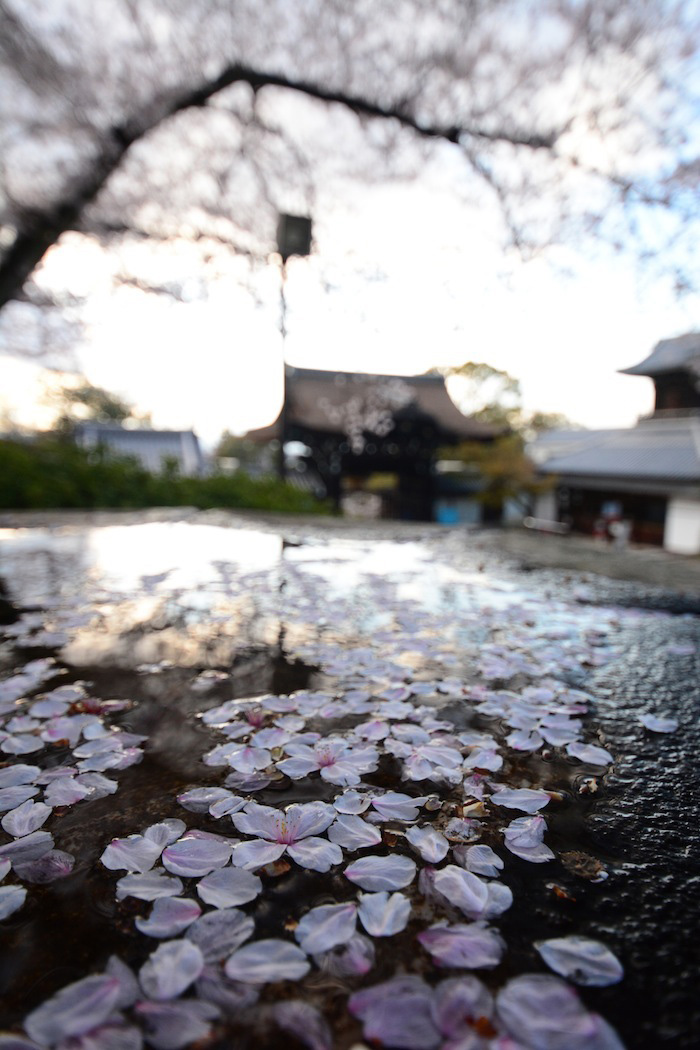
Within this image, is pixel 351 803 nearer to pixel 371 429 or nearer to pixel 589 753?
pixel 589 753

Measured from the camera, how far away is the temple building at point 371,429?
1239 centimetres

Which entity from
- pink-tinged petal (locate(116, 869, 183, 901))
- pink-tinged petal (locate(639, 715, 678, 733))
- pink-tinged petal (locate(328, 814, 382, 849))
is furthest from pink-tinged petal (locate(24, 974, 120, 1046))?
pink-tinged petal (locate(639, 715, 678, 733))

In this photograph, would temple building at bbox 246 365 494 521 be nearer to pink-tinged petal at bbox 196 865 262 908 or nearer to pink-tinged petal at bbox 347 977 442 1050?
pink-tinged petal at bbox 196 865 262 908

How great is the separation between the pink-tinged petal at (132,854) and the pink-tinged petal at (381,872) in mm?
314

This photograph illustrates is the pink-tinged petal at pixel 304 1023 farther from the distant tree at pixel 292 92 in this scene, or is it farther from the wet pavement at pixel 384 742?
the distant tree at pixel 292 92

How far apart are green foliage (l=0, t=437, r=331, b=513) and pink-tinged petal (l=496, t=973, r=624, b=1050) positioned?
8052 millimetres

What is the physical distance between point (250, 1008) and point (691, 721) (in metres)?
1.34

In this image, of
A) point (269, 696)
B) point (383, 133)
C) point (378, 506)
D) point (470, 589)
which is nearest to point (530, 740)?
point (269, 696)

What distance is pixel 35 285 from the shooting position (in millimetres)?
5387

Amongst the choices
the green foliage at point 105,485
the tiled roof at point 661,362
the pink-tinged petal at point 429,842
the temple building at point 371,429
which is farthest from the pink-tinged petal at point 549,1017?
the tiled roof at point 661,362

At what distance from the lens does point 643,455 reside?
14.8m

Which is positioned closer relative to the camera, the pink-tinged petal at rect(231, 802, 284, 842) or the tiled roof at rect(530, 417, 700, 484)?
the pink-tinged petal at rect(231, 802, 284, 842)

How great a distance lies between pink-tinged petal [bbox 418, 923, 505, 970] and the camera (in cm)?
58

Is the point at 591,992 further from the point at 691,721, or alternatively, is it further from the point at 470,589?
the point at 470,589
